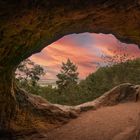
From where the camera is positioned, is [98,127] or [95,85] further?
[95,85]

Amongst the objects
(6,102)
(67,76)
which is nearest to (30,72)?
(67,76)

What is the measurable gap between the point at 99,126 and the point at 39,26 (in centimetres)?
491

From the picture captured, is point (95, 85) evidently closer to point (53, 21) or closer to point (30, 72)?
point (30, 72)

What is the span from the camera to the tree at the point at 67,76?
92.5 feet

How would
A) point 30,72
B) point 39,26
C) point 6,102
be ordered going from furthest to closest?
point 30,72
point 6,102
point 39,26

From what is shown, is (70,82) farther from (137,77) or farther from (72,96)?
(137,77)

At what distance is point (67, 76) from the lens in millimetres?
29344

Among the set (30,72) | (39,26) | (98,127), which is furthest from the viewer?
(30,72)

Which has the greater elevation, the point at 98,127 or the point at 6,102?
the point at 6,102

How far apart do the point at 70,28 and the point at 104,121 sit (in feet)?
12.6

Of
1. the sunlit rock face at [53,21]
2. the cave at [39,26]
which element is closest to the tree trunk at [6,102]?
the cave at [39,26]

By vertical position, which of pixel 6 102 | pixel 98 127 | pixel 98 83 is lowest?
pixel 98 127

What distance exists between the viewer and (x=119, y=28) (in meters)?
10.2

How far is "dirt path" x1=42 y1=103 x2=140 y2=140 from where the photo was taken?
11148 mm
